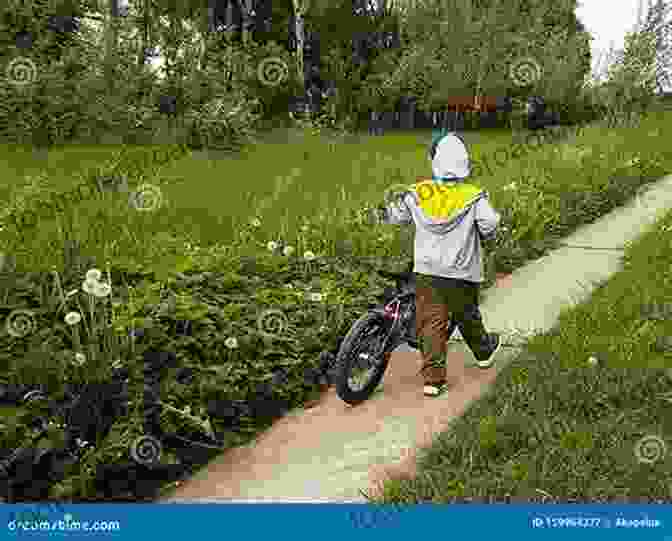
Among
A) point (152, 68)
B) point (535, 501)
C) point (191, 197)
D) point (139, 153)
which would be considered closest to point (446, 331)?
point (535, 501)

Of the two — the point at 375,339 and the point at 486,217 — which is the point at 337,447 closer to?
the point at 375,339

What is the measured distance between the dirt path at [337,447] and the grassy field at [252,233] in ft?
1.09

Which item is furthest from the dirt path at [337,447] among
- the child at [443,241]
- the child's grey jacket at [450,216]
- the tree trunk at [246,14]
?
the tree trunk at [246,14]

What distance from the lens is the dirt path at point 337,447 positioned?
3279 mm

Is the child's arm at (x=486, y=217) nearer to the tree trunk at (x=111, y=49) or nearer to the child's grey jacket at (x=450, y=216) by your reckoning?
the child's grey jacket at (x=450, y=216)

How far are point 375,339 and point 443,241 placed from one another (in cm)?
65

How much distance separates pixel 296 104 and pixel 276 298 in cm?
1990

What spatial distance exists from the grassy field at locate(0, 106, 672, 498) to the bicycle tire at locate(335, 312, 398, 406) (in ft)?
1.17

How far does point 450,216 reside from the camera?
13.1 ft

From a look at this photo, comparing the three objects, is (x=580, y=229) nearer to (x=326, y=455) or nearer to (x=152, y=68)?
(x=326, y=455)

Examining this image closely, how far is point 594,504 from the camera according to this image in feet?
9.27

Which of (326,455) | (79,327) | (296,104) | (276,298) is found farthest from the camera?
(296,104)

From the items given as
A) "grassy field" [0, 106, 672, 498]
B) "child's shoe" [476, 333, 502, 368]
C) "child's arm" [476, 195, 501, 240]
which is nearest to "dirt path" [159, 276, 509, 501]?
"child's shoe" [476, 333, 502, 368]

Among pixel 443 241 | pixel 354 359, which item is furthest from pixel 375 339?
pixel 443 241
